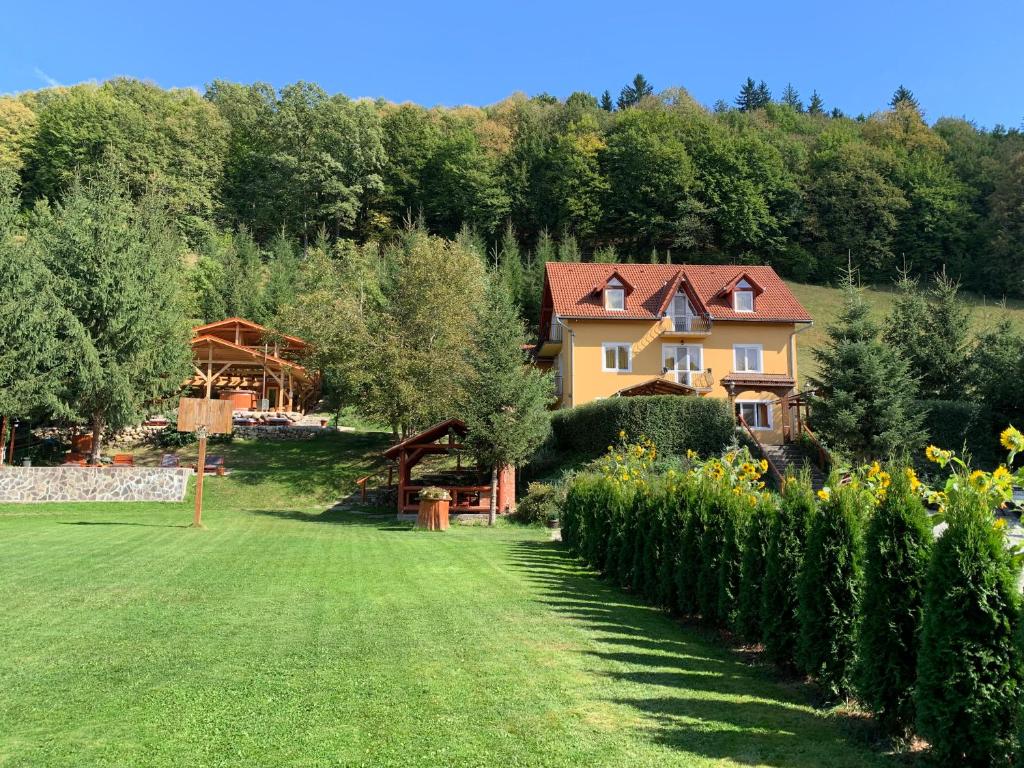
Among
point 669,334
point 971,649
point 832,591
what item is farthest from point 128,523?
point 669,334

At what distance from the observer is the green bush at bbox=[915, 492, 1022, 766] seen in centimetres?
423

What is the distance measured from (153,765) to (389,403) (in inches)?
963

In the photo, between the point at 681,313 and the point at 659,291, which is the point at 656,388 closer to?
the point at 681,313

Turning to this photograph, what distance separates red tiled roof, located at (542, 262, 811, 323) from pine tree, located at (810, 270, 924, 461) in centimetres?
941

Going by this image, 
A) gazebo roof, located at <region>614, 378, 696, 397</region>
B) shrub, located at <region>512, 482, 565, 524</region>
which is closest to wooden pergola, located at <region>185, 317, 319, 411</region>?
gazebo roof, located at <region>614, 378, 696, 397</region>

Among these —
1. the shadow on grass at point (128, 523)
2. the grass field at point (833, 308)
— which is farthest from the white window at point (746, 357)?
the shadow on grass at point (128, 523)

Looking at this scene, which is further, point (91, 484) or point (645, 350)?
point (645, 350)

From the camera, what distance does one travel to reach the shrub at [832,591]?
5867 millimetres

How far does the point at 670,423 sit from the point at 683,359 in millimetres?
8564

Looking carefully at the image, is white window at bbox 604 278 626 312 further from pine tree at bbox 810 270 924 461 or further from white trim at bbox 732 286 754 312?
pine tree at bbox 810 270 924 461

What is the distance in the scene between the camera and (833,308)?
56.9 m

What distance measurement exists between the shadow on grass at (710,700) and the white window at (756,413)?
2467 centimetres

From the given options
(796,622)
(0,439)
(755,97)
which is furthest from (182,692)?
(755,97)

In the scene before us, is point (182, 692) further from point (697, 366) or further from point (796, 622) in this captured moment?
point (697, 366)
